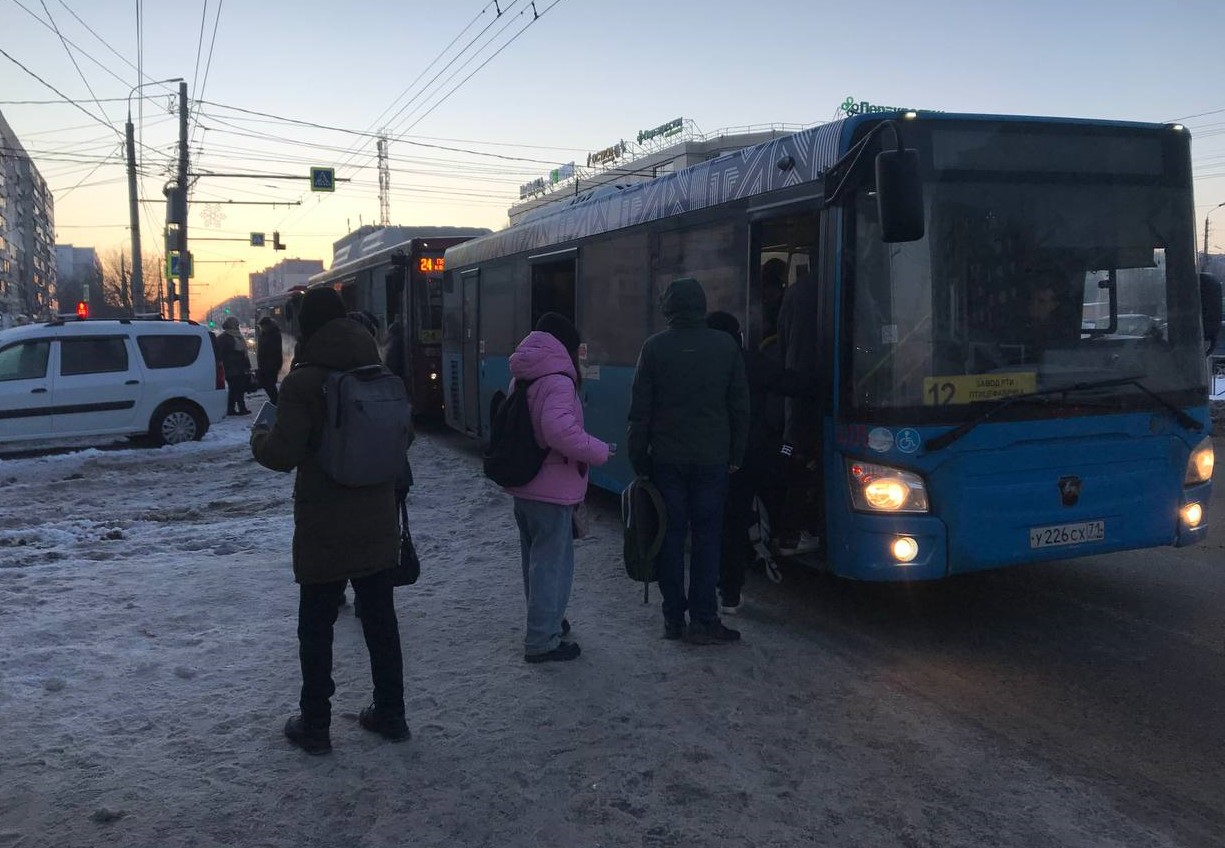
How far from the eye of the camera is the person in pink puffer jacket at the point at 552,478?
5102 millimetres

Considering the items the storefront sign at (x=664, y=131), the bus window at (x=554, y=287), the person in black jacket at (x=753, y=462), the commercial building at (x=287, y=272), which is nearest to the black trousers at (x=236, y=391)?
the bus window at (x=554, y=287)

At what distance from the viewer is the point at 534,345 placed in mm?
5199

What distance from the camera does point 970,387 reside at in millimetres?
5574

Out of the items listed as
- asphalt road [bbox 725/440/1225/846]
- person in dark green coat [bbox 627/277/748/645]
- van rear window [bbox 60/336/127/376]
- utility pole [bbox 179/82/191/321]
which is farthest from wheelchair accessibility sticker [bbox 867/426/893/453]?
utility pole [bbox 179/82/191/321]

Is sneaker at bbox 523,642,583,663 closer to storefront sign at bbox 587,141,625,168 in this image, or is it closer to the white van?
the white van

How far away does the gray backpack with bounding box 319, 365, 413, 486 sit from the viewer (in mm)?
4016

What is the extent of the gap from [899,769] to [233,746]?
9.05ft

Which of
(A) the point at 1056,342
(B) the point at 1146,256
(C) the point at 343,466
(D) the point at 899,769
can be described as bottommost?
(D) the point at 899,769

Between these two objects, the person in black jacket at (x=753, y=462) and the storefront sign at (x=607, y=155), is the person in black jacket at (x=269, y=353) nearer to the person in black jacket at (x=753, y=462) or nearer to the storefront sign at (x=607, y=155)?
the person in black jacket at (x=753, y=462)

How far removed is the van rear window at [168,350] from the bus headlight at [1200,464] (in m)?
13.7

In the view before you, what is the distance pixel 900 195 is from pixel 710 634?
2519 mm

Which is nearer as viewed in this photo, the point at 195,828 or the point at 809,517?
the point at 195,828

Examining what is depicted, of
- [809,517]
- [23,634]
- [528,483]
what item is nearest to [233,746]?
[528,483]

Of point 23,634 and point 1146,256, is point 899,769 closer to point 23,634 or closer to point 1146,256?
point 1146,256
